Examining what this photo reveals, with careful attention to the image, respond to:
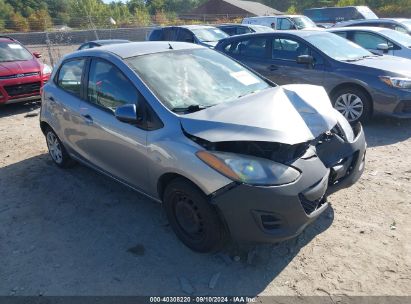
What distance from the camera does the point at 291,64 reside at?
22.3ft

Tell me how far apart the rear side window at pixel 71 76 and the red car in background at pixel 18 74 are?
14.0 ft

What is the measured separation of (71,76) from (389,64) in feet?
17.3

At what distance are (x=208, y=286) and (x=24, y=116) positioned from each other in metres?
7.04

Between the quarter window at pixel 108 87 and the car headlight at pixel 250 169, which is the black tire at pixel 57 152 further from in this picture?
the car headlight at pixel 250 169

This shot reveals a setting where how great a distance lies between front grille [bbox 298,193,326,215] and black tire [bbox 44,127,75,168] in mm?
3372

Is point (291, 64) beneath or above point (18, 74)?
above

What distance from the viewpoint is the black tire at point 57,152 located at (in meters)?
4.87

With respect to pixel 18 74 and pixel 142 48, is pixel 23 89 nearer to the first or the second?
pixel 18 74

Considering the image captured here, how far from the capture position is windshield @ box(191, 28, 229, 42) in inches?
473

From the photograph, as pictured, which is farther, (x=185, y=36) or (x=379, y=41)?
(x=185, y=36)

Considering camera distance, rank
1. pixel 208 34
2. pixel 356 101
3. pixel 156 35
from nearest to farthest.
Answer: pixel 356 101
pixel 208 34
pixel 156 35

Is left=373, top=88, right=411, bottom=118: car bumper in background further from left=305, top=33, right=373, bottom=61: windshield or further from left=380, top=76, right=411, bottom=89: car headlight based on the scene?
left=305, top=33, right=373, bottom=61: windshield

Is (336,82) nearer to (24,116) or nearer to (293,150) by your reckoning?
(293,150)

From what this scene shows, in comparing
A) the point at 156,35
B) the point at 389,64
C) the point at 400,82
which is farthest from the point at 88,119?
the point at 156,35
